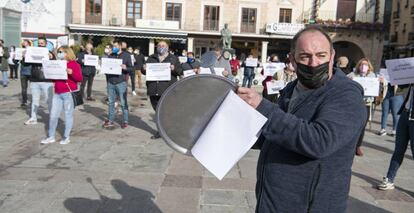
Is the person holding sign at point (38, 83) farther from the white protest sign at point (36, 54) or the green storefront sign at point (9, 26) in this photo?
the green storefront sign at point (9, 26)

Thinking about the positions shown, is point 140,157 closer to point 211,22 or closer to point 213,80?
point 213,80

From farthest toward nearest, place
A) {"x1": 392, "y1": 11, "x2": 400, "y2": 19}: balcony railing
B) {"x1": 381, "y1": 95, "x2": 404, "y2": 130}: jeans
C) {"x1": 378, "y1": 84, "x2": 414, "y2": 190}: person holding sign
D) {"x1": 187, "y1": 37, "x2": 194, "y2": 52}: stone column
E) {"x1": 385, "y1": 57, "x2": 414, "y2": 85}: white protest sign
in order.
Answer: {"x1": 392, "y1": 11, "x2": 400, "y2": 19}: balcony railing → {"x1": 187, "y1": 37, "x2": 194, "y2": 52}: stone column → {"x1": 381, "y1": 95, "x2": 404, "y2": 130}: jeans → {"x1": 385, "y1": 57, "x2": 414, "y2": 85}: white protest sign → {"x1": 378, "y1": 84, "x2": 414, "y2": 190}: person holding sign

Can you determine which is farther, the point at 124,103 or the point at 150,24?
the point at 150,24

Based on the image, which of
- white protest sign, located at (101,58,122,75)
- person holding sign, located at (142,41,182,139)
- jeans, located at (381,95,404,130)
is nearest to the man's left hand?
person holding sign, located at (142,41,182,139)

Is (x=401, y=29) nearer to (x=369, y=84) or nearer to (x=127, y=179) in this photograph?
(x=369, y=84)

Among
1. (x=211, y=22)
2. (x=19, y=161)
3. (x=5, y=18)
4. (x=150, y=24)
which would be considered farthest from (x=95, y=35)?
(x=19, y=161)

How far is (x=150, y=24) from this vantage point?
4106 centimetres

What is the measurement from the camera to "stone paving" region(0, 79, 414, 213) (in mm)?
4570

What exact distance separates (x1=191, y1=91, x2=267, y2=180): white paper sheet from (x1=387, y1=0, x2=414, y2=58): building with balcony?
4293cm

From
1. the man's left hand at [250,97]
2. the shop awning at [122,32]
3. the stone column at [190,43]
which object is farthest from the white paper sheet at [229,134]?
the stone column at [190,43]

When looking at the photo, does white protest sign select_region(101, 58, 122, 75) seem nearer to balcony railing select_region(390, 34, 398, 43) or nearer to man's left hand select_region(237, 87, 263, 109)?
man's left hand select_region(237, 87, 263, 109)

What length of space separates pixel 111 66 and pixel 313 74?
23.2 feet

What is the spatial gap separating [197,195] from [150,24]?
37.6 m

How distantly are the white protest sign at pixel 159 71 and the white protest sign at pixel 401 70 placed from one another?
12.2 feet
